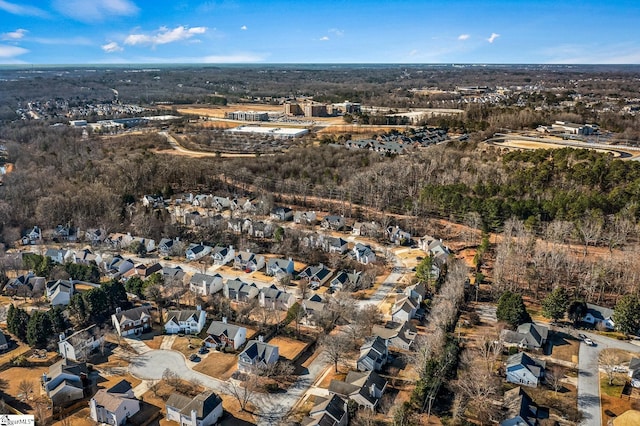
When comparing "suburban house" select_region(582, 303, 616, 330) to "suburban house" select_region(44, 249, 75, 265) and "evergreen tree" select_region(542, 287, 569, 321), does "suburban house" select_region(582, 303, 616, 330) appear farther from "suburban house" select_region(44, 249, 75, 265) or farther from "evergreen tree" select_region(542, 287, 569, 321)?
"suburban house" select_region(44, 249, 75, 265)

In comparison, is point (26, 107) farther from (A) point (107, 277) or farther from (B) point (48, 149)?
(A) point (107, 277)

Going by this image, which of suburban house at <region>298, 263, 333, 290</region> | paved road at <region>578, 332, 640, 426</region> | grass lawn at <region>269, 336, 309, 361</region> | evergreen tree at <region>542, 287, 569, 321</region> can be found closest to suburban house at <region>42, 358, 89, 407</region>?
grass lawn at <region>269, 336, 309, 361</region>

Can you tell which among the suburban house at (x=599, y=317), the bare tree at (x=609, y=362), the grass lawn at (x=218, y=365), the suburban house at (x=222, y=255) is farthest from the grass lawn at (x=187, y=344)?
the suburban house at (x=599, y=317)

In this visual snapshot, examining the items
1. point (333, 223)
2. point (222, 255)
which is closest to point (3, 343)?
point (222, 255)

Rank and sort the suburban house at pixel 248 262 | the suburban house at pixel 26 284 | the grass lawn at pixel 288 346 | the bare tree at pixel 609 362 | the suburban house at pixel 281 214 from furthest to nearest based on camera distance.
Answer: the suburban house at pixel 281 214 < the suburban house at pixel 248 262 < the suburban house at pixel 26 284 < the grass lawn at pixel 288 346 < the bare tree at pixel 609 362

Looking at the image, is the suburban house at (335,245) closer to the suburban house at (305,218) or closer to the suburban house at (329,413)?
the suburban house at (305,218)

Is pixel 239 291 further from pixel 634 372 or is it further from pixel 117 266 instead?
pixel 634 372
